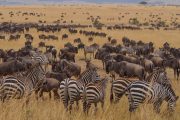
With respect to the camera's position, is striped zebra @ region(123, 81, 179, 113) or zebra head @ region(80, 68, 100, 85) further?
zebra head @ region(80, 68, 100, 85)

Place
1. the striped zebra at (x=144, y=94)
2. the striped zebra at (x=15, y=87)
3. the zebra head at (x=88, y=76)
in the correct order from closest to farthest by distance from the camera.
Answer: the striped zebra at (x=15, y=87) → the striped zebra at (x=144, y=94) → the zebra head at (x=88, y=76)

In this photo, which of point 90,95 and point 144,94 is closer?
point 144,94

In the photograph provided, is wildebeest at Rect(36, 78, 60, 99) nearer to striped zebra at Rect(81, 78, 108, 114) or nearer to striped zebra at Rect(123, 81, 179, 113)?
striped zebra at Rect(81, 78, 108, 114)

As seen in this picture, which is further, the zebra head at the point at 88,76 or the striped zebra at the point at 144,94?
the zebra head at the point at 88,76

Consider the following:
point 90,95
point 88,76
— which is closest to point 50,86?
point 88,76

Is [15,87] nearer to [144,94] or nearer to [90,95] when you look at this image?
[90,95]

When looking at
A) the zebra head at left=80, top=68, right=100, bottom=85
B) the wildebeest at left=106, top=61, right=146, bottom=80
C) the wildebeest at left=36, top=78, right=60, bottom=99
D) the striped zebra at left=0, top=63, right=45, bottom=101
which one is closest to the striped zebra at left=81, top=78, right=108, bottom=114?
the striped zebra at left=0, top=63, right=45, bottom=101

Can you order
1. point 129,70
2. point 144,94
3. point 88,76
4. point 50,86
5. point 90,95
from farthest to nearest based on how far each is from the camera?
point 129,70, point 50,86, point 88,76, point 90,95, point 144,94

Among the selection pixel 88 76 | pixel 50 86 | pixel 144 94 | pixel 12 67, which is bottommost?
pixel 12 67

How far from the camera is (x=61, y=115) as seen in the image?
351 inches

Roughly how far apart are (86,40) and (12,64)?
26164 millimetres

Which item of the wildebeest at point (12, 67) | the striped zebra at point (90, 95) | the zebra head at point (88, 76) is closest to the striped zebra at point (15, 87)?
the striped zebra at point (90, 95)

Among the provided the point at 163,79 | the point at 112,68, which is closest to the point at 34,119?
the point at 163,79

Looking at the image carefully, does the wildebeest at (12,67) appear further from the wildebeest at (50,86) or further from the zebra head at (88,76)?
the zebra head at (88,76)
